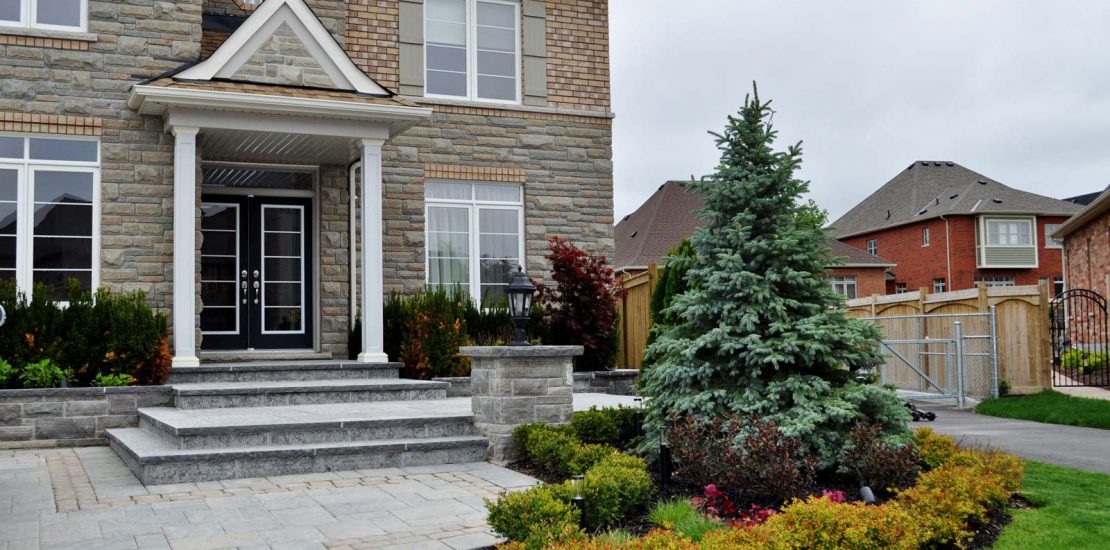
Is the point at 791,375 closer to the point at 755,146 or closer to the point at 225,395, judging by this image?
the point at 755,146

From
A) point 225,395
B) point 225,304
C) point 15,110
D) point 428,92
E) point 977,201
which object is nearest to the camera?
point 225,395

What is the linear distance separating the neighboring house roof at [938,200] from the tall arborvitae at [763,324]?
35215mm

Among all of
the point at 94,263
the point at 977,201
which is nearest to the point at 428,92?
the point at 94,263

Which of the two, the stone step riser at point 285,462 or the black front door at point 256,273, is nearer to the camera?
the stone step riser at point 285,462

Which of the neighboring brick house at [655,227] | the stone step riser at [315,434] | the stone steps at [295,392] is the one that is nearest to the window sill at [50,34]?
the stone steps at [295,392]

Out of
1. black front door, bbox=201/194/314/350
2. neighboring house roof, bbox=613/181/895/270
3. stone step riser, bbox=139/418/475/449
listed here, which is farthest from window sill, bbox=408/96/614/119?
neighboring house roof, bbox=613/181/895/270

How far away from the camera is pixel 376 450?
25.1ft

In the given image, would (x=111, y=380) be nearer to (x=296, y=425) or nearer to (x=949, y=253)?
(x=296, y=425)

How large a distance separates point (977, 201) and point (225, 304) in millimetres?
35545

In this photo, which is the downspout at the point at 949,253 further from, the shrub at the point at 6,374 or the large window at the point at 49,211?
the shrub at the point at 6,374

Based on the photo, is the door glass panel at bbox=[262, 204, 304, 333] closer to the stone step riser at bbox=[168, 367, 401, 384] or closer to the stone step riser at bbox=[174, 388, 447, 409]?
the stone step riser at bbox=[168, 367, 401, 384]

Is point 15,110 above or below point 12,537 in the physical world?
above

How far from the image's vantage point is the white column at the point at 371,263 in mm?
10923

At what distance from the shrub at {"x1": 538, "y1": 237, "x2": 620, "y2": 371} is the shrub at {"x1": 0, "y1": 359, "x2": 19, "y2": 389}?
6.10 metres
